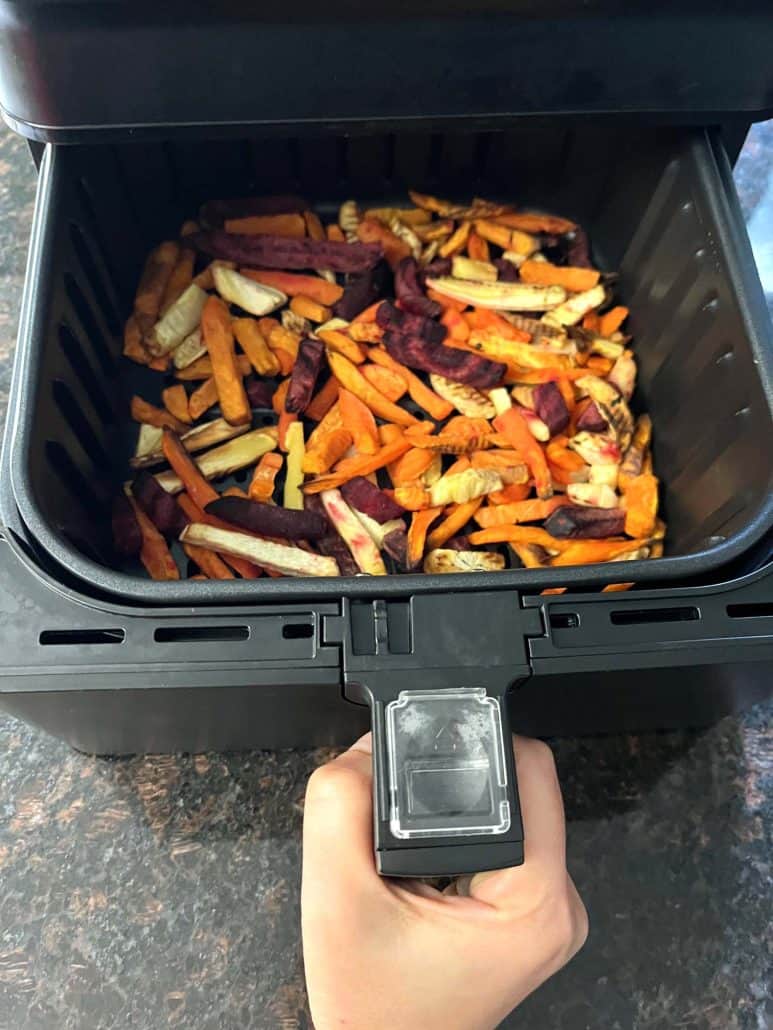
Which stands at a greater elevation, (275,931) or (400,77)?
(400,77)

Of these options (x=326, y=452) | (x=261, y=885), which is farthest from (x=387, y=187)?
(x=261, y=885)

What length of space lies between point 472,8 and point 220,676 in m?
0.44

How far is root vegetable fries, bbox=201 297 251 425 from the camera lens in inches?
28.7

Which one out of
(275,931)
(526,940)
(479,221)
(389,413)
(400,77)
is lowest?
(275,931)

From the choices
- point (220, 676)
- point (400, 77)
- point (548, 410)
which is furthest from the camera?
point (548, 410)

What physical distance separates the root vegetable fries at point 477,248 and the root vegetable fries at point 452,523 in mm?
263

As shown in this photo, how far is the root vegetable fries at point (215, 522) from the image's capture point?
65 cm

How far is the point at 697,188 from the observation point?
0.65 meters

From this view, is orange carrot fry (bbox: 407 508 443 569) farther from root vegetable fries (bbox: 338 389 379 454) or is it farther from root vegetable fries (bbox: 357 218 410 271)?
root vegetable fries (bbox: 357 218 410 271)

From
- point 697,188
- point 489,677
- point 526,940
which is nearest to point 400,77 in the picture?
point 697,188

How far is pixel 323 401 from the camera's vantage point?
2.45 ft

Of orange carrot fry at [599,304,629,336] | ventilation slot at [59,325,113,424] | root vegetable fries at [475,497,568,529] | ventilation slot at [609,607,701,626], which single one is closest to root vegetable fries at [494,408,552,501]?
root vegetable fries at [475,497,568,529]

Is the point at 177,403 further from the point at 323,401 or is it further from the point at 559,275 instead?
the point at 559,275

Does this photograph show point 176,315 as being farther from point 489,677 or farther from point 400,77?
point 489,677
